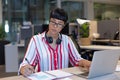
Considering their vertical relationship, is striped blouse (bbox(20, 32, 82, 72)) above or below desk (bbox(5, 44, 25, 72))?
above

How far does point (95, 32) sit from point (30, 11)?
389 centimetres

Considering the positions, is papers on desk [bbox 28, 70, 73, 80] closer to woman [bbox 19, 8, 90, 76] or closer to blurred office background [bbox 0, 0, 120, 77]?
woman [bbox 19, 8, 90, 76]

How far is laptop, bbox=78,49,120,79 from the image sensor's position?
1232 millimetres

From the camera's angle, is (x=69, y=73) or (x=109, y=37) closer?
(x=69, y=73)

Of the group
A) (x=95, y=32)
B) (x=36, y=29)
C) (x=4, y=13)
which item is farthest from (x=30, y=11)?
(x=95, y=32)

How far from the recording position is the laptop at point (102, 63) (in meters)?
1.23

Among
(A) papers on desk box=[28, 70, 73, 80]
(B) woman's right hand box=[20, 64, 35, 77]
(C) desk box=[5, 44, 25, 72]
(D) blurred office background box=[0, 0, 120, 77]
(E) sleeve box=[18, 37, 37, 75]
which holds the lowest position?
(C) desk box=[5, 44, 25, 72]

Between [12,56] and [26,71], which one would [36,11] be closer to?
[12,56]

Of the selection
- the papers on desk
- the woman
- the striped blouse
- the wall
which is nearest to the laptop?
the papers on desk

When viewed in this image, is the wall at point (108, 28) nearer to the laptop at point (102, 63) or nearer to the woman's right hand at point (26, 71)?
the laptop at point (102, 63)

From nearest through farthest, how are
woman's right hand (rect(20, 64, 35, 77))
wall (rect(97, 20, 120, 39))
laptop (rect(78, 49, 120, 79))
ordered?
laptop (rect(78, 49, 120, 79)), woman's right hand (rect(20, 64, 35, 77)), wall (rect(97, 20, 120, 39))

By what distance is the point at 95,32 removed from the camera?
434cm

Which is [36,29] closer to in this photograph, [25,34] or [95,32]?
[25,34]

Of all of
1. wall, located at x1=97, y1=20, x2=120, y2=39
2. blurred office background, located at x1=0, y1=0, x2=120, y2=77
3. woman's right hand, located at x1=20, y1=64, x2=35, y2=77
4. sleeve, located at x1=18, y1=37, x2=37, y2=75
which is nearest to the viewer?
woman's right hand, located at x1=20, y1=64, x2=35, y2=77
